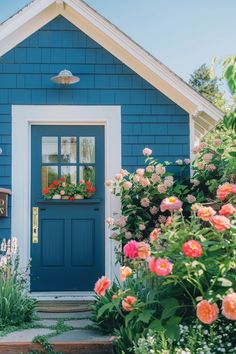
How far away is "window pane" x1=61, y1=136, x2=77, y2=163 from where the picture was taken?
6.99 metres

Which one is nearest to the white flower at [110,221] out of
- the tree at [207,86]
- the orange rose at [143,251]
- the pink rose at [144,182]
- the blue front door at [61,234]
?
the blue front door at [61,234]

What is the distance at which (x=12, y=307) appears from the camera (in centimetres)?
546

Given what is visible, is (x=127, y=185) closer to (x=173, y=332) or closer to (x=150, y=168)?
(x=150, y=168)

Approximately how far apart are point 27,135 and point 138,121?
1.35m

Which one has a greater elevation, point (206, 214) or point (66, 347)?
point (206, 214)

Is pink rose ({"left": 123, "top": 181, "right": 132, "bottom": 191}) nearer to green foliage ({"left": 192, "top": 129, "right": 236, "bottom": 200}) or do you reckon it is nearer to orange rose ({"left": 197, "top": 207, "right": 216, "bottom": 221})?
green foliage ({"left": 192, "top": 129, "right": 236, "bottom": 200})

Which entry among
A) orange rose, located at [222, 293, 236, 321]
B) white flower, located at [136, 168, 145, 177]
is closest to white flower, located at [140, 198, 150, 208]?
white flower, located at [136, 168, 145, 177]

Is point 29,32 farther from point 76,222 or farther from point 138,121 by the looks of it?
point 76,222

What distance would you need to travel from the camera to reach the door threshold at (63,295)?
6.69 meters

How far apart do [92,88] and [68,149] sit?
31.4 inches

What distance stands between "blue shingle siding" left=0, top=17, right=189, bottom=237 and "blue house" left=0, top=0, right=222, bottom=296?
0.04 feet

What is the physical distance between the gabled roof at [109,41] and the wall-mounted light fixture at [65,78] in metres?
0.57

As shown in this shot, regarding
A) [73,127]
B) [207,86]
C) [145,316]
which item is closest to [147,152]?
[73,127]

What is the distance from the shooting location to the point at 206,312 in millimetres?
3814
